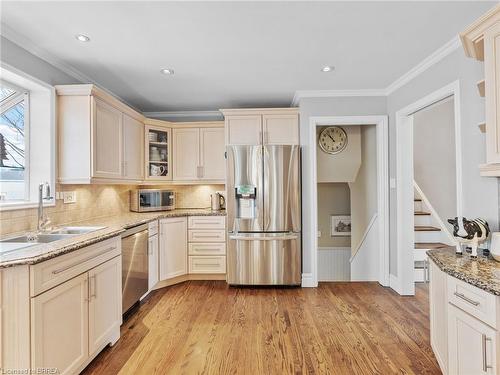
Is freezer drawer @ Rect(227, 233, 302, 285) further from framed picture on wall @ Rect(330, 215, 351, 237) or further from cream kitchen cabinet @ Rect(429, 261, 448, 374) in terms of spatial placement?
framed picture on wall @ Rect(330, 215, 351, 237)

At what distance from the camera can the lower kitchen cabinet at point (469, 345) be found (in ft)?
4.17

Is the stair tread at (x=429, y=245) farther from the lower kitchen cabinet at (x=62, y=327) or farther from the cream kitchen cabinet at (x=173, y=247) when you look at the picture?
the lower kitchen cabinet at (x=62, y=327)

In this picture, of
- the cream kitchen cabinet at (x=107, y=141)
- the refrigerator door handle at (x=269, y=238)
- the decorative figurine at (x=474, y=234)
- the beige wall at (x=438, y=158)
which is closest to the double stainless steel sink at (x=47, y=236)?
the cream kitchen cabinet at (x=107, y=141)

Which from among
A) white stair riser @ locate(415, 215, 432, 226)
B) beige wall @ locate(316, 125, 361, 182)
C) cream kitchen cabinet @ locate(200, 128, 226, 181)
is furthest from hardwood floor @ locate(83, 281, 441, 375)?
beige wall @ locate(316, 125, 361, 182)

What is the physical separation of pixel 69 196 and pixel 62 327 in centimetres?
151

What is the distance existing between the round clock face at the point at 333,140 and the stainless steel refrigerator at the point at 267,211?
39.1 inches

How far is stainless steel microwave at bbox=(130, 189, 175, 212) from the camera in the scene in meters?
3.75

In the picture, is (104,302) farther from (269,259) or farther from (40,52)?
(40,52)

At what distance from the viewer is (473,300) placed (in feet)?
4.49

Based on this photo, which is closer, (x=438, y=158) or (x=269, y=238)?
(x=269, y=238)

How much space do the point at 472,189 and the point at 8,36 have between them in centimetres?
378

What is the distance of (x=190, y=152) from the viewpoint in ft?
13.1

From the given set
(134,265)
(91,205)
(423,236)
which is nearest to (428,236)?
(423,236)

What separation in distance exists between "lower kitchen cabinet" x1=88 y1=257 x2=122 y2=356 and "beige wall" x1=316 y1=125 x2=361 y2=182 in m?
3.16
